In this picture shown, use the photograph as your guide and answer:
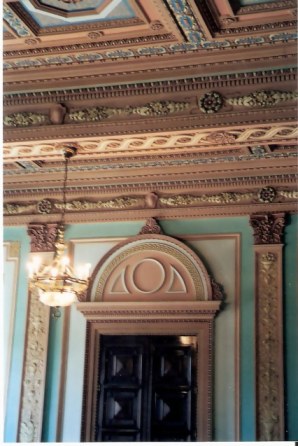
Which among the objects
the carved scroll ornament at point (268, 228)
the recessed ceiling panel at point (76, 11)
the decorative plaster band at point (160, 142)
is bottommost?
the carved scroll ornament at point (268, 228)

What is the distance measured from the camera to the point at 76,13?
16.0 ft

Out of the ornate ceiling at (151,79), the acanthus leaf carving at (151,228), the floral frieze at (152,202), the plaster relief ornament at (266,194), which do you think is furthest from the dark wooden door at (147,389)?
the ornate ceiling at (151,79)

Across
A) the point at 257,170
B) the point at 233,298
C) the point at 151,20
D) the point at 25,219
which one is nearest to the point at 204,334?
the point at 233,298

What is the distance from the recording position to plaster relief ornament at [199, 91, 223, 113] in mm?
5316

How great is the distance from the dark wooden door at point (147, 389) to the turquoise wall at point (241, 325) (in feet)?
1.71

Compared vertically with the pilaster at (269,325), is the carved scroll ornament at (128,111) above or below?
above

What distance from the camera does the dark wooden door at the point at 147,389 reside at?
278 inches

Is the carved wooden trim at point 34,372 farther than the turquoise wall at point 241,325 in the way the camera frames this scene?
Yes

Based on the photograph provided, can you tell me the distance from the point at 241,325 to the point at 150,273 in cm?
114

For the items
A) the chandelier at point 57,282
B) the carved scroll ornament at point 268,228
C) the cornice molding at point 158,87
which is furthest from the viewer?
the carved scroll ornament at point 268,228

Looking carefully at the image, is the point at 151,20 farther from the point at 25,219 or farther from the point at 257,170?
the point at 25,219

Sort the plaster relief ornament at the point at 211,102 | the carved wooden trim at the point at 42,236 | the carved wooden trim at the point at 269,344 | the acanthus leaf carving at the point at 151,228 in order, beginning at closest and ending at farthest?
1. the plaster relief ornament at the point at 211,102
2. the carved wooden trim at the point at 269,344
3. the acanthus leaf carving at the point at 151,228
4. the carved wooden trim at the point at 42,236

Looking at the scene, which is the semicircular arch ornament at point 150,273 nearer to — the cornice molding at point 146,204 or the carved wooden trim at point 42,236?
the cornice molding at point 146,204

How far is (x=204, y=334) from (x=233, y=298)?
18.7 inches
